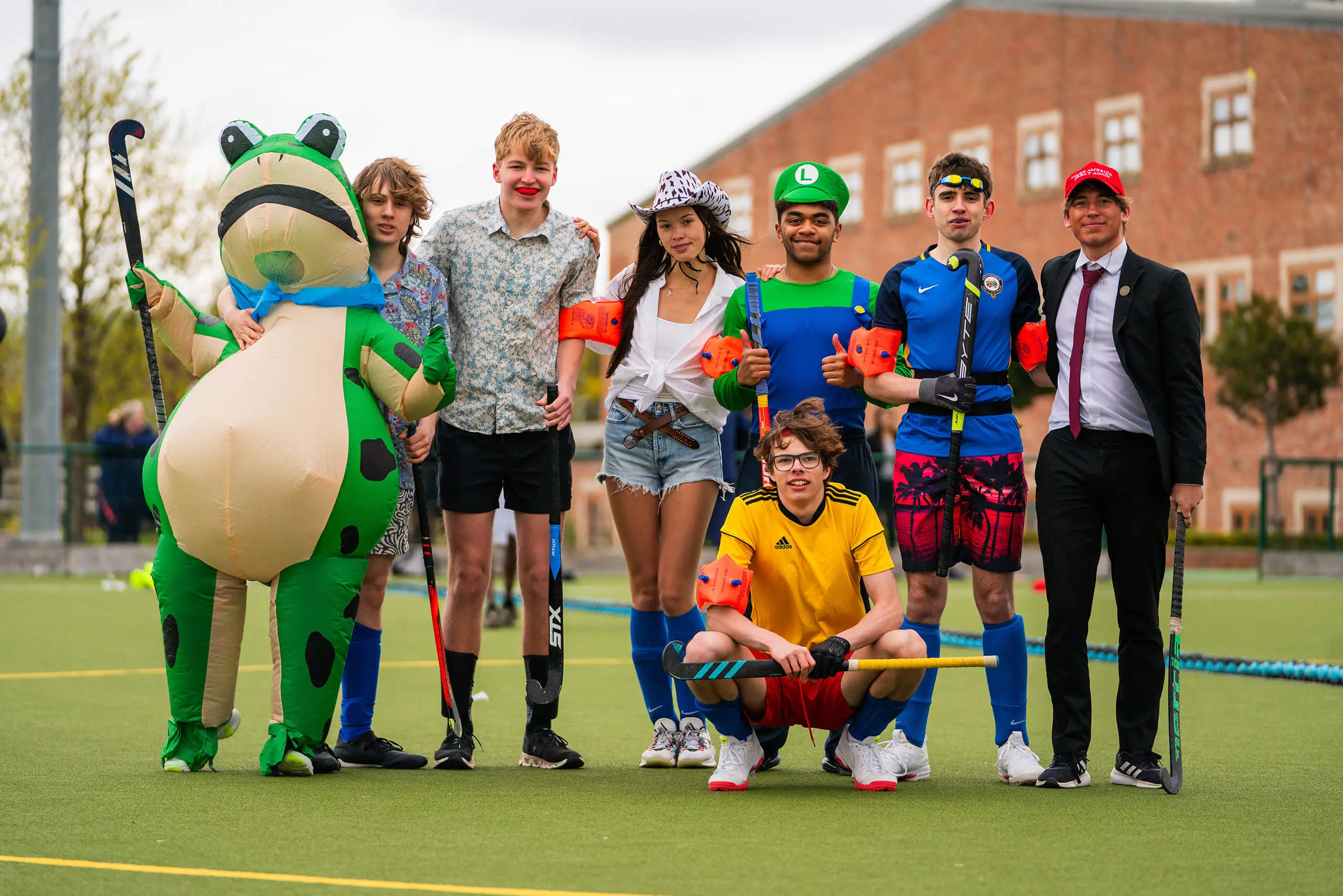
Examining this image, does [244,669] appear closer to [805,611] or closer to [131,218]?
[131,218]

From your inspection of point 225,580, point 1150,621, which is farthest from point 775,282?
point 225,580

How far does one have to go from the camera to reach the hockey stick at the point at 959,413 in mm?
4773

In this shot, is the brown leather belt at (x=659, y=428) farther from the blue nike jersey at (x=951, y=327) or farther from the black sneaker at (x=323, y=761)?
the black sneaker at (x=323, y=761)

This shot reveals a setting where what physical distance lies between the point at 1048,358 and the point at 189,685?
2.81 meters

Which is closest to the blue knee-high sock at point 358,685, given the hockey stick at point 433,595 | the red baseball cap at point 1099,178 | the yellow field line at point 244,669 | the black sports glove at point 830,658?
the hockey stick at point 433,595

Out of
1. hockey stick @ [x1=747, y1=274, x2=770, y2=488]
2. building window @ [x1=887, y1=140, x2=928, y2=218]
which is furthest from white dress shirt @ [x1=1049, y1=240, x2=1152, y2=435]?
building window @ [x1=887, y1=140, x2=928, y2=218]

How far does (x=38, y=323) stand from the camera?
16.8 meters

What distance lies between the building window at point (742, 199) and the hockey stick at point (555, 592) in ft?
92.3

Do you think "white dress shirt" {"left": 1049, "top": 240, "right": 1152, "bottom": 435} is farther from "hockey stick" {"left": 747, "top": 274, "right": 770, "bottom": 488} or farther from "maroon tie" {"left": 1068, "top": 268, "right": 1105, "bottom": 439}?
"hockey stick" {"left": 747, "top": 274, "right": 770, "bottom": 488}

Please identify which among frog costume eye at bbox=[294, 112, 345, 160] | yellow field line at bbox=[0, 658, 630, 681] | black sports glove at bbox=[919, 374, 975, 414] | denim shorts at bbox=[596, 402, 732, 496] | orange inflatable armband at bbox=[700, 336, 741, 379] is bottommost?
yellow field line at bbox=[0, 658, 630, 681]

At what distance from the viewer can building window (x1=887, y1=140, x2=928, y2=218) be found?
3098cm

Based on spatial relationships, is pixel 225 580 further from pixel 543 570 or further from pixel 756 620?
pixel 756 620

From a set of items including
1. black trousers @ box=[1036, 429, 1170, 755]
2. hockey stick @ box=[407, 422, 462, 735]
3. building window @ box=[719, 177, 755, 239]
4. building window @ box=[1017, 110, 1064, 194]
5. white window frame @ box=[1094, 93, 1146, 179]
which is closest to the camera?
black trousers @ box=[1036, 429, 1170, 755]

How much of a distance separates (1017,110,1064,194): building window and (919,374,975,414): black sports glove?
25.0m
